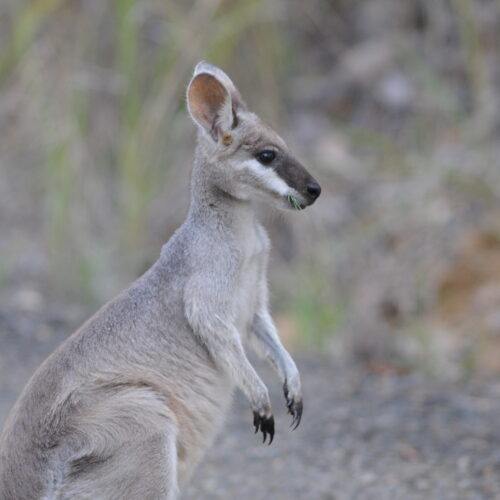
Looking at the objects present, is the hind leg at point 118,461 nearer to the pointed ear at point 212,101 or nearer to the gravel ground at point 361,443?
the pointed ear at point 212,101

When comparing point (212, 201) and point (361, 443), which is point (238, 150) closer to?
point (212, 201)

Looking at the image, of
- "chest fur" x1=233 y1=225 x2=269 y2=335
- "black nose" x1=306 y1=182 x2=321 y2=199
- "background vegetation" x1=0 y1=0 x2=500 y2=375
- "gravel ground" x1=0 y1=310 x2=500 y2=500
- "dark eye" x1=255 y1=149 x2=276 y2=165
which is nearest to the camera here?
"black nose" x1=306 y1=182 x2=321 y2=199

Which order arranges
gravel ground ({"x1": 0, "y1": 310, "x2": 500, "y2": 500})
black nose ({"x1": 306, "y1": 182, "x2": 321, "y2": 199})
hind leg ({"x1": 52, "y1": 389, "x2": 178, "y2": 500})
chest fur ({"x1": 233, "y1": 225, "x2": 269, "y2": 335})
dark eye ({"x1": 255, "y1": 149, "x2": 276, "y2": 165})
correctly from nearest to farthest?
hind leg ({"x1": 52, "y1": 389, "x2": 178, "y2": 500}), black nose ({"x1": 306, "y1": 182, "x2": 321, "y2": 199}), dark eye ({"x1": 255, "y1": 149, "x2": 276, "y2": 165}), chest fur ({"x1": 233, "y1": 225, "x2": 269, "y2": 335}), gravel ground ({"x1": 0, "y1": 310, "x2": 500, "y2": 500})

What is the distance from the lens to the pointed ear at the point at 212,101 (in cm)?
452

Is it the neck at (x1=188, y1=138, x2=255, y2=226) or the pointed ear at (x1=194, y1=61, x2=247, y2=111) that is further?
the neck at (x1=188, y1=138, x2=255, y2=226)

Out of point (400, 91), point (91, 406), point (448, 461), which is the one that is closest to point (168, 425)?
point (91, 406)

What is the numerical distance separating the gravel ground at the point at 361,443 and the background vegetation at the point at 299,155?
2.53ft

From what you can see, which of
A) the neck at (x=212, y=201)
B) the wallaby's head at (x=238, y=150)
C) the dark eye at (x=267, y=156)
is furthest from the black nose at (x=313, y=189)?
the neck at (x=212, y=201)

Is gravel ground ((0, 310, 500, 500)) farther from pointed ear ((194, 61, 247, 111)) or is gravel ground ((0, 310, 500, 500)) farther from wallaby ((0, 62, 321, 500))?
pointed ear ((194, 61, 247, 111))

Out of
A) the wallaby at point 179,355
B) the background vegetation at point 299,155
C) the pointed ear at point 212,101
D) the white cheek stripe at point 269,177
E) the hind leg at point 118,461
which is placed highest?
the background vegetation at point 299,155

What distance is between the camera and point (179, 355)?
14.9 feet

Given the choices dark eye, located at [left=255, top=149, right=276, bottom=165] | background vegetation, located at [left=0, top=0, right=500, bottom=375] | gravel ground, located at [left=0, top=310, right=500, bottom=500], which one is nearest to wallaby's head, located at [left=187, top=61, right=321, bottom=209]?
dark eye, located at [left=255, top=149, right=276, bottom=165]

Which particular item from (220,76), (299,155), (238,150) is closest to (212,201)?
(238,150)

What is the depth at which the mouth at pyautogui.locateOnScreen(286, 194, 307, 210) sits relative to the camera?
172 inches
